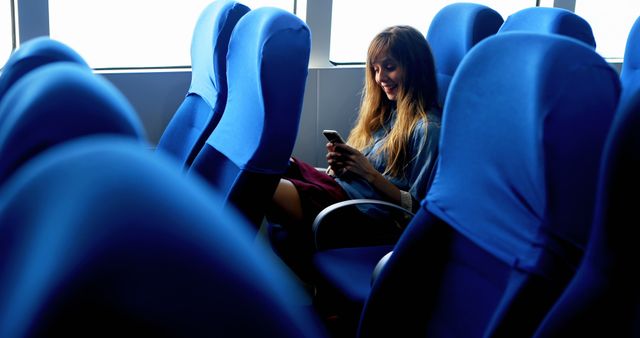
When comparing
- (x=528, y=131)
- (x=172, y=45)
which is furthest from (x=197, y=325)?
(x=172, y=45)

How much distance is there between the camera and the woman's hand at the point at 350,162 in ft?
7.23

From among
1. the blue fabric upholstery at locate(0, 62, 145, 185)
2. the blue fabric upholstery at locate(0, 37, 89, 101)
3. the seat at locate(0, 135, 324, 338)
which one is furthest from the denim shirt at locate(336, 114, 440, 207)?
the seat at locate(0, 135, 324, 338)

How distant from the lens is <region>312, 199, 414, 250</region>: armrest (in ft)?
6.77

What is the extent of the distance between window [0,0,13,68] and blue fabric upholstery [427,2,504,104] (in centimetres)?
168

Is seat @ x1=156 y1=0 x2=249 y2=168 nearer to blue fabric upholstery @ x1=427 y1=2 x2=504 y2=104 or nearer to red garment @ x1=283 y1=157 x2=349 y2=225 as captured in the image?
red garment @ x1=283 y1=157 x2=349 y2=225

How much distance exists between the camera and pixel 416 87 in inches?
90.6

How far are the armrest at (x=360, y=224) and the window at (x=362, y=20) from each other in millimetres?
1427

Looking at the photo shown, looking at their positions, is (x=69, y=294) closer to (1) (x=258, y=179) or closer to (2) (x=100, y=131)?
(2) (x=100, y=131)

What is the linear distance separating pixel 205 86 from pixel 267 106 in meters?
0.66

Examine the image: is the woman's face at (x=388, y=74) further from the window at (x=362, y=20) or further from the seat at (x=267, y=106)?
the window at (x=362, y=20)

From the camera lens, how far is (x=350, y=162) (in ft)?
7.35

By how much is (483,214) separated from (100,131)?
0.83m

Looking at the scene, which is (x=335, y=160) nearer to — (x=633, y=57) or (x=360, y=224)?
(x=360, y=224)

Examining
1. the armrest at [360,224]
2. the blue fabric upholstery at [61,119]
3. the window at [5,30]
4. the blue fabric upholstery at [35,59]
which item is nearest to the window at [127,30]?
the window at [5,30]
